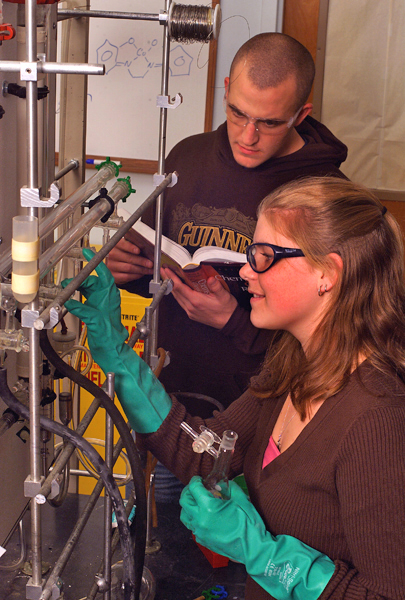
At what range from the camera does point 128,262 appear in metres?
1.54

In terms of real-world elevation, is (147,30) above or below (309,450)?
above

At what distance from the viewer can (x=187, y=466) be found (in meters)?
1.18

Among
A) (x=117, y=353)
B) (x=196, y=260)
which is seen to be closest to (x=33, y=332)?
(x=117, y=353)

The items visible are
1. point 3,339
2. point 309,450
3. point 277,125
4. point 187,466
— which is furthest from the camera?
point 277,125

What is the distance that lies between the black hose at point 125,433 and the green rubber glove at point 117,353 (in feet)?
0.33

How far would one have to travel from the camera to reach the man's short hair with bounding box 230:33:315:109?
150 cm

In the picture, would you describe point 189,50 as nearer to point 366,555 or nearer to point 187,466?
point 187,466

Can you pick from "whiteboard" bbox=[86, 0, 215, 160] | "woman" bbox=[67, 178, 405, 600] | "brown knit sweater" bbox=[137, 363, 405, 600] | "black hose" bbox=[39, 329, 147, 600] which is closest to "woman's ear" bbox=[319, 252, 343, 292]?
"woman" bbox=[67, 178, 405, 600]

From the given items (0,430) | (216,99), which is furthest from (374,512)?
(216,99)

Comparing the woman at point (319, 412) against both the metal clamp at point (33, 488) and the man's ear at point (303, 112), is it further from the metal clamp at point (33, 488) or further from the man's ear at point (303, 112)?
the man's ear at point (303, 112)

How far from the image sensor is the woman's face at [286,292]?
40.8 inches

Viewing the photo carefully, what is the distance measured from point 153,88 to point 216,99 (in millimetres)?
266

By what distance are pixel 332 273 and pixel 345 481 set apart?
343 millimetres

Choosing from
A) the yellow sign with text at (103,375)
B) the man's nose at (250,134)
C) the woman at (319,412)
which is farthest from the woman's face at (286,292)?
the yellow sign with text at (103,375)
